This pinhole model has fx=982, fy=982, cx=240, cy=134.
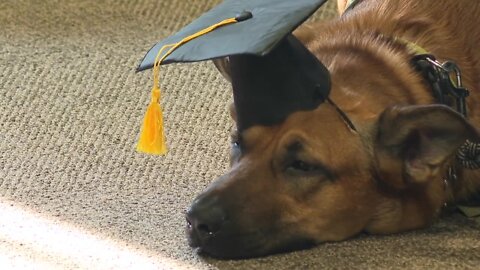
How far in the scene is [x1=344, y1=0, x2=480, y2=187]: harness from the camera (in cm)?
205

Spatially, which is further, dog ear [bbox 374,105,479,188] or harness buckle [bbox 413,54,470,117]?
harness buckle [bbox 413,54,470,117]

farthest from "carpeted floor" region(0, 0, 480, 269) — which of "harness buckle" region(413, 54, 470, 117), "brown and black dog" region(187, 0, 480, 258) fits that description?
"harness buckle" region(413, 54, 470, 117)

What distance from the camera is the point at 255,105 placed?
1.93 metres

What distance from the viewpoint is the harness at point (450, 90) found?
6.74 ft

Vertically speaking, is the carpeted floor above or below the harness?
below

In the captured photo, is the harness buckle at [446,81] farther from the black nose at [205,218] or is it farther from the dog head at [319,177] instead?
the black nose at [205,218]

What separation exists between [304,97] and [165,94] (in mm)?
973

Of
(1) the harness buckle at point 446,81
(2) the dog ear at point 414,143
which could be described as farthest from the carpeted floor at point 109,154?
(1) the harness buckle at point 446,81

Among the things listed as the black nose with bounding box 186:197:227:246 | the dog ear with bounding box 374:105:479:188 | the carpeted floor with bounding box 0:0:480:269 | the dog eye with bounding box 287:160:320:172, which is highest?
the dog ear with bounding box 374:105:479:188

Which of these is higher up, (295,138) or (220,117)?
(295,138)

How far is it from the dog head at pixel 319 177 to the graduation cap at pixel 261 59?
0.03 metres

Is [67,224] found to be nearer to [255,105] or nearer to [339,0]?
[255,105]

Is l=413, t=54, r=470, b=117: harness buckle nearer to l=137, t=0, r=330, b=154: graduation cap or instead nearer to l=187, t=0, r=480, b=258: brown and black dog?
l=187, t=0, r=480, b=258: brown and black dog

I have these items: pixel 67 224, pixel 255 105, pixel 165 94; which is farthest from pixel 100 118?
pixel 255 105
